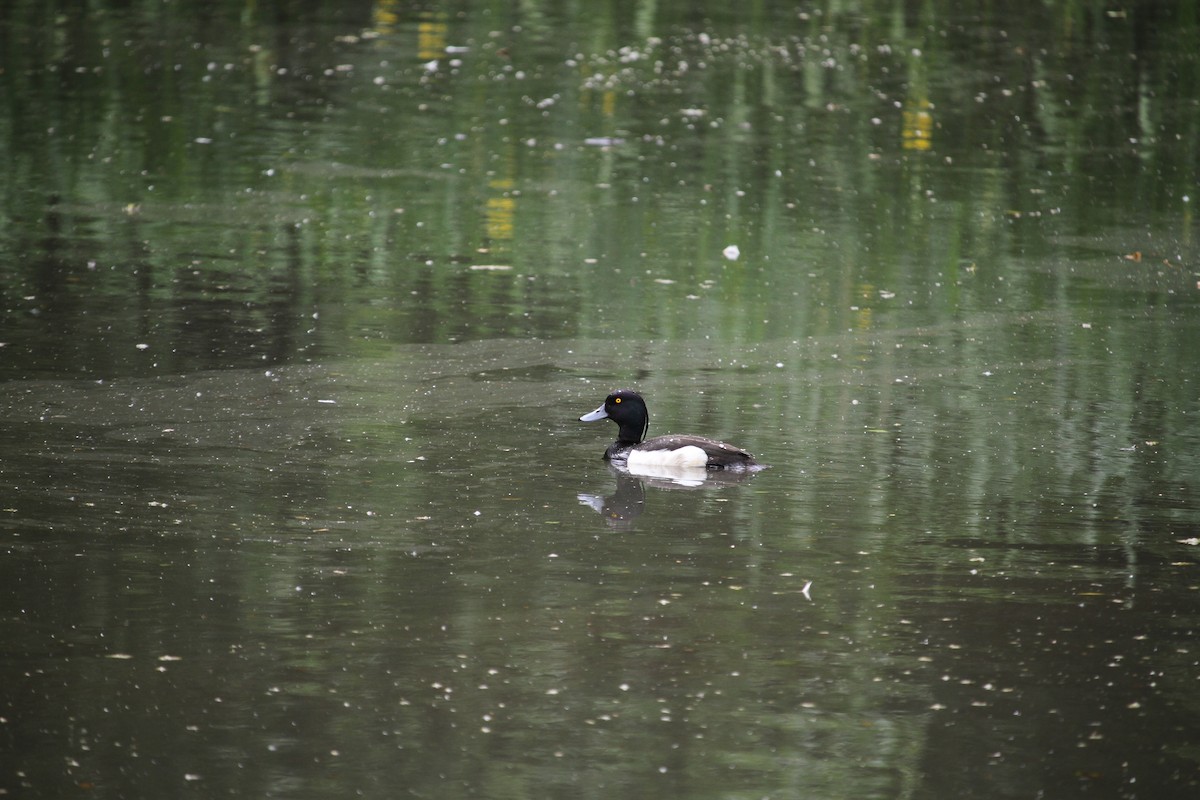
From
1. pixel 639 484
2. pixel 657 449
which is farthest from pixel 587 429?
pixel 639 484

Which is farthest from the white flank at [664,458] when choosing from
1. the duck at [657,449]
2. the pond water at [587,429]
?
the pond water at [587,429]

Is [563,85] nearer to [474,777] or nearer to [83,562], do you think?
[83,562]

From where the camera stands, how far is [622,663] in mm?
7281

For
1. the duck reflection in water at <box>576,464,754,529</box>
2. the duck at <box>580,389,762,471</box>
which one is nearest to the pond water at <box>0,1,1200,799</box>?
the duck reflection in water at <box>576,464,754,529</box>

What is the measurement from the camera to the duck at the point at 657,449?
32.9ft

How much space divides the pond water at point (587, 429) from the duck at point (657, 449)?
6.6 inches

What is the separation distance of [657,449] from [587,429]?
0.95m

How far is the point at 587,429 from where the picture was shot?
36.3 ft

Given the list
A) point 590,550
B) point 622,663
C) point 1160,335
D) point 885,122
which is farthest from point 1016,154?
point 622,663

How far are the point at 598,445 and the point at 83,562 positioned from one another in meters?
3.28

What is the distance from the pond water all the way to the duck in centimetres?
17

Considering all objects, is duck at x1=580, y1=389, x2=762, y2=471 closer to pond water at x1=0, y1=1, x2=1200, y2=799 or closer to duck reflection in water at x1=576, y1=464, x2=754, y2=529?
duck reflection in water at x1=576, y1=464, x2=754, y2=529

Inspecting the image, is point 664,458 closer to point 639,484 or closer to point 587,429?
point 639,484

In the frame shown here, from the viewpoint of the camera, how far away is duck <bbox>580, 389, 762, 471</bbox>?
10.0 metres
